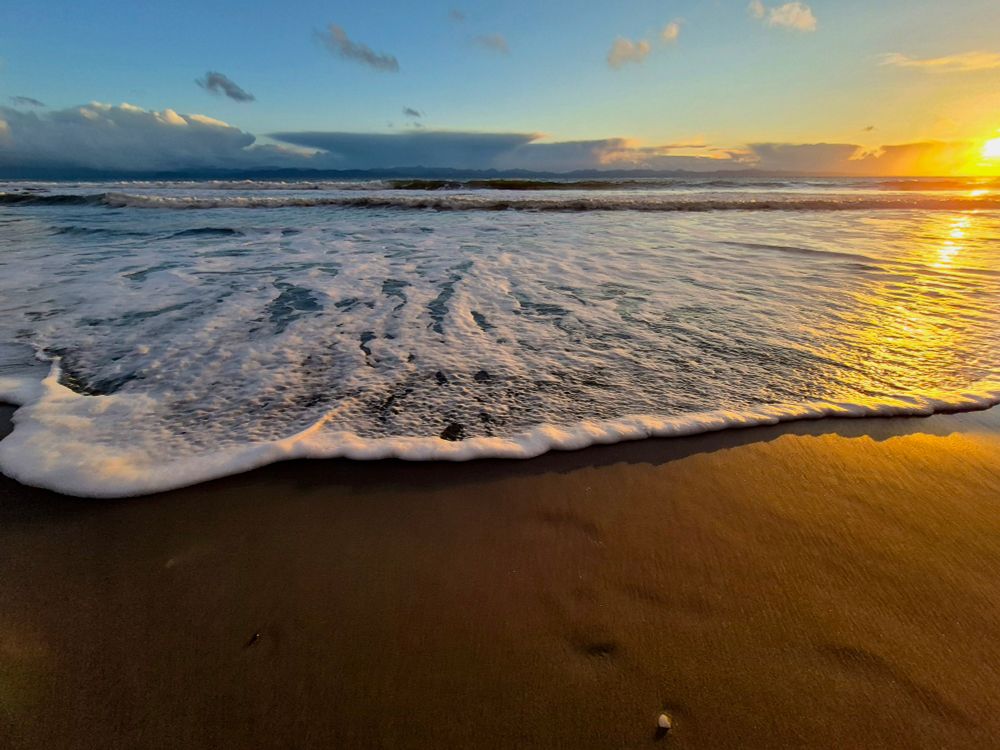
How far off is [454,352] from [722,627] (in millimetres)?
2767

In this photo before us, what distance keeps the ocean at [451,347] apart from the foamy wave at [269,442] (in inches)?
0.5

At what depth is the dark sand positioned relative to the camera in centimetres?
138

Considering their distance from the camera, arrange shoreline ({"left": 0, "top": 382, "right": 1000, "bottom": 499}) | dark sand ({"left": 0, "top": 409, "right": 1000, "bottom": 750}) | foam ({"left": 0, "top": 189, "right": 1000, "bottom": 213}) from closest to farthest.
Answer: dark sand ({"left": 0, "top": 409, "right": 1000, "bottom": 750}) < shoreline ({"left": 0, "top": 382, "right": 1000, "bottom": 499}) < foam ({"left": 0, "top": 189, "right": 1000, "bottom": 213})

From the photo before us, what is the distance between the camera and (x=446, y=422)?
114 inches

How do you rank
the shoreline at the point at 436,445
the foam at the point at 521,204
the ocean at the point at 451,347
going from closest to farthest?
the shoreline at the point at 436,445 → the ocean at the point at 451,347 → the foam at the point at 521,204

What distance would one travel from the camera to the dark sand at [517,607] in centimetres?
138

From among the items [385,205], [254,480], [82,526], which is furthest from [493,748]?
[385,205]

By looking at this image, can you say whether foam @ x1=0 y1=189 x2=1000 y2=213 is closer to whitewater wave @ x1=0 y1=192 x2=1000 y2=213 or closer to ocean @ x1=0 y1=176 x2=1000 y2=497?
whitewater wave @ x1=0 y1=192 x2=1000 y2=213

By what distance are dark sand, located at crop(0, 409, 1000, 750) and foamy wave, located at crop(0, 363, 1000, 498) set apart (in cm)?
10

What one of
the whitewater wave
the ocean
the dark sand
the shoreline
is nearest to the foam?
the whitewater wave

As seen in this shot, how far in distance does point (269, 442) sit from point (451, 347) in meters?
1.75

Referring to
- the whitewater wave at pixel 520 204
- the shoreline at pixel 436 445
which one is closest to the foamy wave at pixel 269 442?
the shoreline at pixel 436 445

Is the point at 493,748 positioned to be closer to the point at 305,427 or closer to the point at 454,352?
the point at 305,427

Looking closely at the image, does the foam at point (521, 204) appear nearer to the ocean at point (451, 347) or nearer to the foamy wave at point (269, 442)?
the ocean at point (451, 347)
